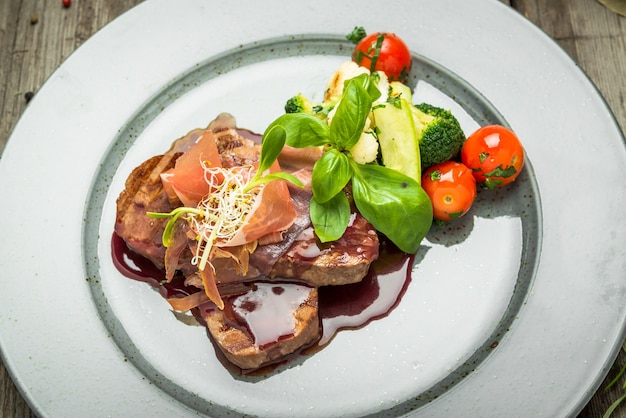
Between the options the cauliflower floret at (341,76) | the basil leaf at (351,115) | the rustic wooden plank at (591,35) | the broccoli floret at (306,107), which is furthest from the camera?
the rustic wooden plank at (591,35)

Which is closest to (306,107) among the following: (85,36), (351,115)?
(351,115)

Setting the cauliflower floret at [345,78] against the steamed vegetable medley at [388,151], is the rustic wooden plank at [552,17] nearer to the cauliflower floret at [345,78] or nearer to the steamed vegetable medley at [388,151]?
the steamed vegetable medley at [388,151]

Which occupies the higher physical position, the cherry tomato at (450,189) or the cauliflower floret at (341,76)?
the cauliflower floret at (341,76)

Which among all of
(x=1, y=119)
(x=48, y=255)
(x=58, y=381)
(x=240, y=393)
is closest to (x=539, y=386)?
(x=240, y=393)

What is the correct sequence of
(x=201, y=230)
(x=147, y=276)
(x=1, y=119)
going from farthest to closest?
(x=1, y=119)
(x=147, y=276)
(x=201, y=230)

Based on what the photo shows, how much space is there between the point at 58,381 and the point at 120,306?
0.53 metres

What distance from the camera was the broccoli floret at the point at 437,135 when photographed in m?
3.73

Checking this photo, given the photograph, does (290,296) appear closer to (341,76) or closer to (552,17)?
(341,76)

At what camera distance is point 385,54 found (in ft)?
13.2

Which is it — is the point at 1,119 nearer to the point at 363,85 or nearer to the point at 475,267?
the point at 363,85

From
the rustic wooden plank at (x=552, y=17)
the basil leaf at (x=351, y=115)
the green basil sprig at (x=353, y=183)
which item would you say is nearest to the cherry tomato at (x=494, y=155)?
the green basil sprig at (x=353, y=183)

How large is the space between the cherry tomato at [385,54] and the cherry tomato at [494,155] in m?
0.66

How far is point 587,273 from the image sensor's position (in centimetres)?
364

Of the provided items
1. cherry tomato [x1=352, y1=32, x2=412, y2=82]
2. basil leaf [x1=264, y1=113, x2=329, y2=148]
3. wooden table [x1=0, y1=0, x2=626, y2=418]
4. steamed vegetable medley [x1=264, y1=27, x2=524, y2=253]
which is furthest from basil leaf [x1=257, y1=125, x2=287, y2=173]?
wooden table [x1=0, y1=0, x2=626, y2=418]
